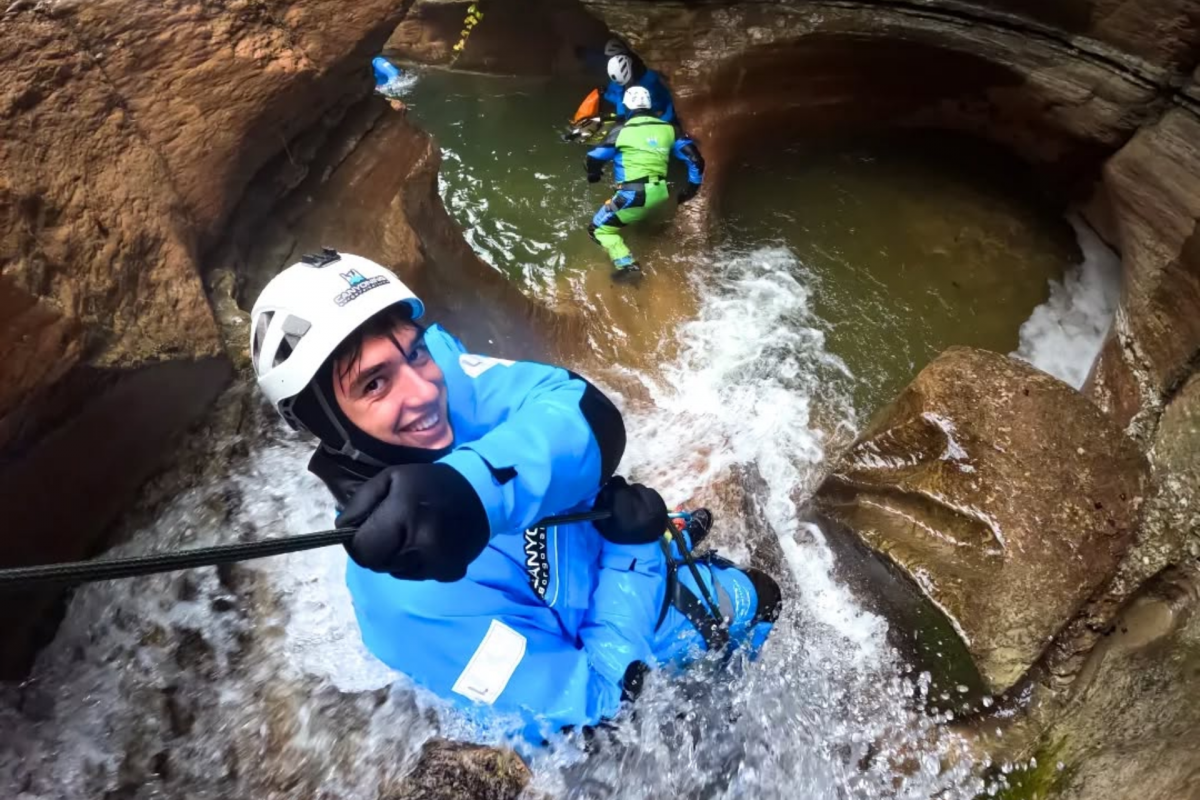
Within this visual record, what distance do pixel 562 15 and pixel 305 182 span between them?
5.14 meters

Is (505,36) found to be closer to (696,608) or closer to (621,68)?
(621,68)

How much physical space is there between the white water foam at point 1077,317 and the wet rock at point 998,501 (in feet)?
6.67

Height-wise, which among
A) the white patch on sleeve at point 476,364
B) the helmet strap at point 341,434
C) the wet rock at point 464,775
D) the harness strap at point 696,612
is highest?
the helmet strap at point 341,434

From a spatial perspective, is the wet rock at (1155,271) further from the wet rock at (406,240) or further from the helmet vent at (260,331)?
the helmet vent at (260,331)

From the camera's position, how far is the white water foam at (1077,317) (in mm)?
4785

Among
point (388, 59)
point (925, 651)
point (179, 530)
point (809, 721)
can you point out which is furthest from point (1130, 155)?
point (388, 59)

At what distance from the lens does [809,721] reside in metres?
2.85

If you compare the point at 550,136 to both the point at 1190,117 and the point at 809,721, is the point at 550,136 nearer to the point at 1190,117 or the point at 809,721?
the point at 1190,117

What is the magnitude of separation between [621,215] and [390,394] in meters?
3.95

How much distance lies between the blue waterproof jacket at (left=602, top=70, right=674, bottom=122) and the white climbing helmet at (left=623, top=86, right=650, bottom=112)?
1.00 feet

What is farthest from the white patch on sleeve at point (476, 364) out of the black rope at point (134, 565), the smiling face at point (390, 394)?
the black rope at point (134, 565)

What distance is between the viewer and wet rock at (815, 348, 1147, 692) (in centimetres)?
269

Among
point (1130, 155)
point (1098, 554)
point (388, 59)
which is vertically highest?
point (1130, 155)

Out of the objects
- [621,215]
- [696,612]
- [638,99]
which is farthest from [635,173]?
[696,612]
